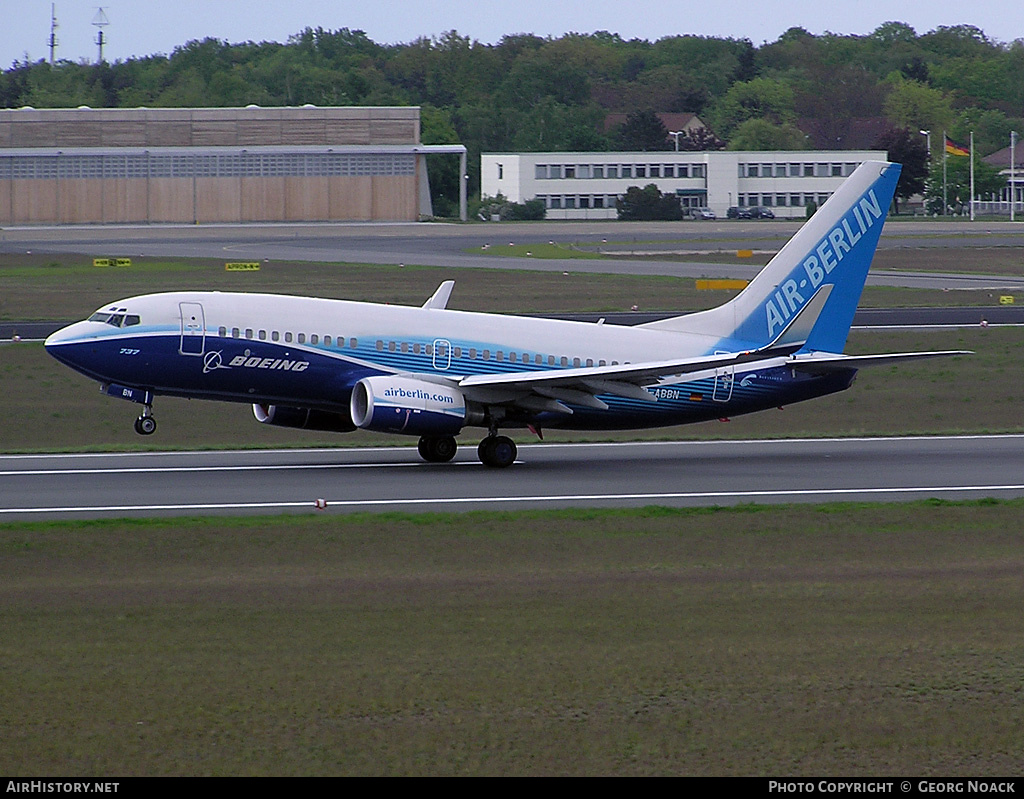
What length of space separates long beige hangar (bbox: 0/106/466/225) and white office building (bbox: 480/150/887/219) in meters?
19.0

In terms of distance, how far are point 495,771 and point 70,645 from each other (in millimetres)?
6762

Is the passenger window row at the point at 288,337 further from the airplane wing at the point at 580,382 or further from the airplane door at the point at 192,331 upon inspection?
the airplane wing at the point at 580,382

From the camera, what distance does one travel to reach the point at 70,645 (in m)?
17.4

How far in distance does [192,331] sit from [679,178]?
143324 mm

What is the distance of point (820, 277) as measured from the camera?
3753cm

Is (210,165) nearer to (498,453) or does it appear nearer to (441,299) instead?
(441,299)

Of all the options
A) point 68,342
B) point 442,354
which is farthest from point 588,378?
point 68,342

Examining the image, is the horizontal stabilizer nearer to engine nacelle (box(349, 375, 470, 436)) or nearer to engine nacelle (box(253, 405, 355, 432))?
engine nacelle (box(349, 375, 470, 436))

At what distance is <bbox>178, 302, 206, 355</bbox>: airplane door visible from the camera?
108 feet

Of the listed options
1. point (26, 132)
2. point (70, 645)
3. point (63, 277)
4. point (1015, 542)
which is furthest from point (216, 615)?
point (26, 132)

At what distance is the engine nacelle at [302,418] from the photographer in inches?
1371

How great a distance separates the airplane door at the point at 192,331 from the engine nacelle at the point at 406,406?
3.69 m

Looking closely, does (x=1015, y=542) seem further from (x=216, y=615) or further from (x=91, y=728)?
(x=91, y=728)

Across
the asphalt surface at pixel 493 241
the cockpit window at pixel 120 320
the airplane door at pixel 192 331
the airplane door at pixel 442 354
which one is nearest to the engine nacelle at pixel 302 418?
the airplane door at pixel 192 331
